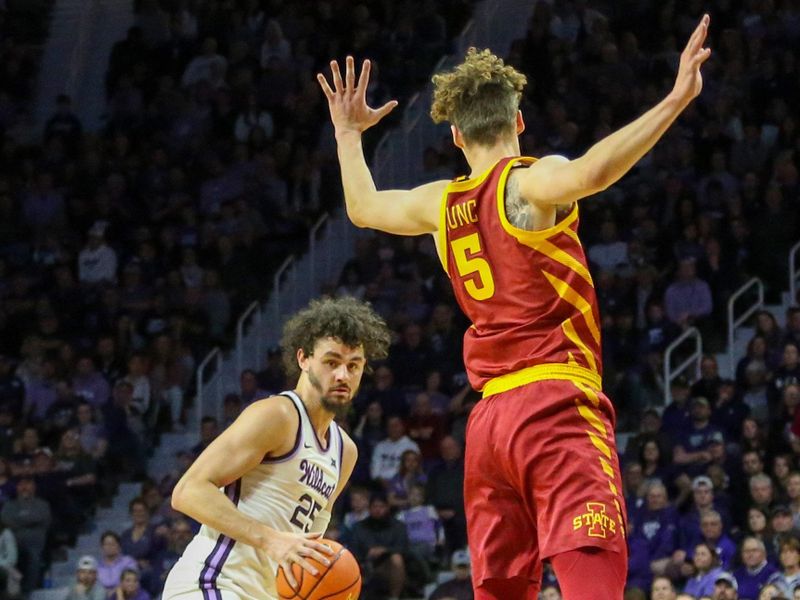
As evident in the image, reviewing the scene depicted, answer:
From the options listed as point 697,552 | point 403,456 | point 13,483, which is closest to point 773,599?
point 697,552

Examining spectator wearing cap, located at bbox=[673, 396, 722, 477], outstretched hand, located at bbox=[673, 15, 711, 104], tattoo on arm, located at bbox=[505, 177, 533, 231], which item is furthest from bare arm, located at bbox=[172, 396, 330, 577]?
spectator wearing cap, located at bbox=[673, 396, 722, 477]

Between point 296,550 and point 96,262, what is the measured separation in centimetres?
1214

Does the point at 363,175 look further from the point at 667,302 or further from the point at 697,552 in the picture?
the point at 667,302

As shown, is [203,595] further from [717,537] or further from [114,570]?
[114,570]

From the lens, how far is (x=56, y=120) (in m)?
19.0

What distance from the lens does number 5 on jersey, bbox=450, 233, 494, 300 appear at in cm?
486

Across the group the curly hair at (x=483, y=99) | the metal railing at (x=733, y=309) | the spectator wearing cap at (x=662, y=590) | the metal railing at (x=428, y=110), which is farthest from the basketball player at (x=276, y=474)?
the metal railing at (x=428, y=110)

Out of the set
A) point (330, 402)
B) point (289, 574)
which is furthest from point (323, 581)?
point (330, 402)

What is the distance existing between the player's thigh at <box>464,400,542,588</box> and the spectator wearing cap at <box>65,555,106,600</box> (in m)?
9.18

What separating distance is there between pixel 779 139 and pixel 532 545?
37.0ft

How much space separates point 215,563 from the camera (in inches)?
231

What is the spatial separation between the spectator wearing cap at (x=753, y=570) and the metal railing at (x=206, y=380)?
21.1 feet

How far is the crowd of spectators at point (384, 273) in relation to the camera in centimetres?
1278

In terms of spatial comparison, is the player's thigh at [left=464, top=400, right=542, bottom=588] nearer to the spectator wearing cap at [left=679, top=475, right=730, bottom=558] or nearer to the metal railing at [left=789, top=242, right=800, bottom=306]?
the spectator wearing cap at [left=679, top=475, right=730, bottom=558]
